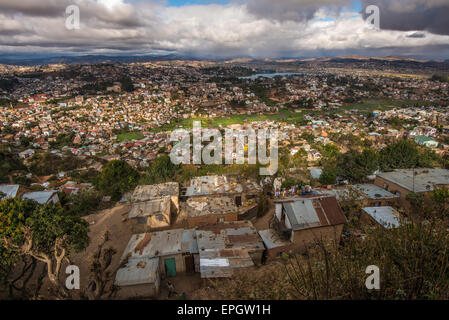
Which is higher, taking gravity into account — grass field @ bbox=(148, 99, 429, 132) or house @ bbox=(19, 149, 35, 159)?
grass field @ bbox=(148, 99, 429, 132)

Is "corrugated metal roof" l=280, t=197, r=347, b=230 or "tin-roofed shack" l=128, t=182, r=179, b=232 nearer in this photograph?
"corrugated metal roof" l=280, t=197, r=347, b=230

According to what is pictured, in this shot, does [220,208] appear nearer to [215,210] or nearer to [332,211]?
[215,210]

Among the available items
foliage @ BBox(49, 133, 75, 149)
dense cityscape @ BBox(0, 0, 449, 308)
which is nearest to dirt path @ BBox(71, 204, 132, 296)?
dense cityscape @ BBox(0, 0, 449, 308)

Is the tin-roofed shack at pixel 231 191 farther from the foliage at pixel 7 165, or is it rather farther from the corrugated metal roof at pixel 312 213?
the foliage at pixel 7 165

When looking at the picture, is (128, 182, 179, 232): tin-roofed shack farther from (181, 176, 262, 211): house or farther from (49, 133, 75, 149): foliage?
(49, 133, 75, 149): foliage

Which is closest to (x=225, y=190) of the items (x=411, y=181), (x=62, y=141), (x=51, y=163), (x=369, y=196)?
(x=369, y=196)

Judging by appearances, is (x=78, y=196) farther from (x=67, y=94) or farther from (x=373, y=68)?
(x=373, y=68)

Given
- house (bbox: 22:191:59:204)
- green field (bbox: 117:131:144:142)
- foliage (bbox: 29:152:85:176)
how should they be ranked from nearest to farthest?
house (bbox: 22:191:59:204)
foliage (bbox: 29:152:85:176)
green field (bbox: 117:131:144:142)
